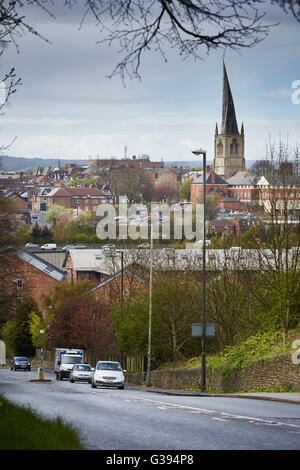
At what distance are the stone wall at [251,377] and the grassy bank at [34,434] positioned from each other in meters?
19.3

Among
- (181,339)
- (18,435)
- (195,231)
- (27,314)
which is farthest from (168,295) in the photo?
(195,231)

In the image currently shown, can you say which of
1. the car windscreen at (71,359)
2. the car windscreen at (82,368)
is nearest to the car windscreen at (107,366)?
the car windscreen at (82,368)

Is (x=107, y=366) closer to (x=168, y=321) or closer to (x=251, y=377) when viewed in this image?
(x=168, y=321)

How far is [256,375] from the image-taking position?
34781 millimetres

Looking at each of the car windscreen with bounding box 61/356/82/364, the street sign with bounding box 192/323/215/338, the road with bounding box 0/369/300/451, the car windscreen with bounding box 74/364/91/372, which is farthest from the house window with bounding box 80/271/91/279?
the road with bounding box 0/369/300/451

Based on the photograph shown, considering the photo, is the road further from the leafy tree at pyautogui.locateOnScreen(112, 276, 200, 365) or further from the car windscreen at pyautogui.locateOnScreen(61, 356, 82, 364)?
the car windscreen at pyautogui.locateOnScreen(61, 356, 82, 364)

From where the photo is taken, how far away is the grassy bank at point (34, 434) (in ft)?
35.3

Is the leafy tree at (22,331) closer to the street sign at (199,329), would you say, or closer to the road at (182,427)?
the street sign at (199,329)

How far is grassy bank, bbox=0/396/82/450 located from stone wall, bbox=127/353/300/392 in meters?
19.3

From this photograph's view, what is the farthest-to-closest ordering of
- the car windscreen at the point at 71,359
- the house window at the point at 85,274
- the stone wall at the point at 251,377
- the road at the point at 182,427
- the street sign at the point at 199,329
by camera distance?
1. the house window at the point at 85,274
2. the car windscreen at the point at 71,359
3. the street sign at the point at 199,329
4. the stone wall at the point at 251,377
5. the road at the point at 182,427

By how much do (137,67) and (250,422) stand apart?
7466mm

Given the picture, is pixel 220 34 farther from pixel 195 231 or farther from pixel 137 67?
pixel 195 231

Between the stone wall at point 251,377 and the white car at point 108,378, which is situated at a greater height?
the stone wall at point 251,377

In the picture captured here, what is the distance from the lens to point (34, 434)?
37.7 ft
